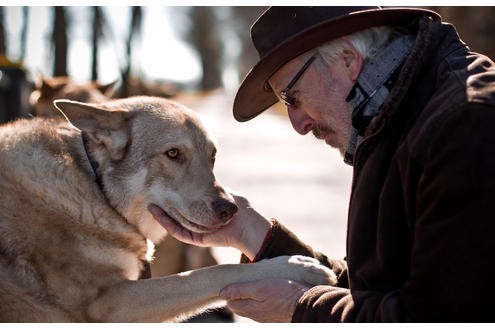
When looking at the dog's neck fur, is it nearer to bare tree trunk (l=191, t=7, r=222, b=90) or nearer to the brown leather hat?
the brown leather hat

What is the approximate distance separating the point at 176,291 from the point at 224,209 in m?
0.50

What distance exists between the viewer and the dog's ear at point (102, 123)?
10.5 ft

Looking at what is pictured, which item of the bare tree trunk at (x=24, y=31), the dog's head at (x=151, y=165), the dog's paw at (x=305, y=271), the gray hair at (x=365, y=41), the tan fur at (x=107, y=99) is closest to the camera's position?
the gray hair at (x=365, y=41)

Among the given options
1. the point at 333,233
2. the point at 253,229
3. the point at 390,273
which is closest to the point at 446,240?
the point at 390,273

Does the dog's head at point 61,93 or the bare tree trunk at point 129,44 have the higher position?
the dog's head at point 61,93

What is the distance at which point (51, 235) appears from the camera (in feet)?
9.98

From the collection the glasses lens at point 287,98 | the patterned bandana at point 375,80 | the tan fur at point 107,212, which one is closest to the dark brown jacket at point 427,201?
the patterned bandana at point 375,80

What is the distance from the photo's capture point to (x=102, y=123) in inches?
130

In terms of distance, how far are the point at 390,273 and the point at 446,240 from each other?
0.37 metres

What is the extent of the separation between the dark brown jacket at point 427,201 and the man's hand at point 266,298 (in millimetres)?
180

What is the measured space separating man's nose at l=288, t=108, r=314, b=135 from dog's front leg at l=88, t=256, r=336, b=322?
629mm

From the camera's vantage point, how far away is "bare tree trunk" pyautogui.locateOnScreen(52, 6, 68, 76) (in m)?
13.9

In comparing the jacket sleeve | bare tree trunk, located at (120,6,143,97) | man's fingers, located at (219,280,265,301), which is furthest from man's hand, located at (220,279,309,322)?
bare tree trunk, located at (120,6,143,97)

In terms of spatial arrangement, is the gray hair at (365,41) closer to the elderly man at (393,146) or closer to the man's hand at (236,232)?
the elderly man at (393,146)
